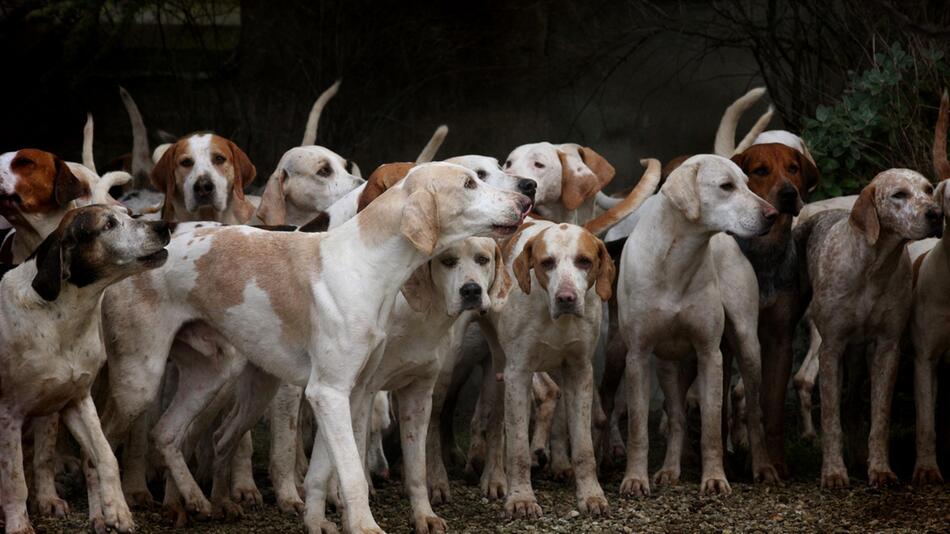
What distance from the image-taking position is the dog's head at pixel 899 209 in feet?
21.8

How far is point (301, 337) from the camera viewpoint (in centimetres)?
566

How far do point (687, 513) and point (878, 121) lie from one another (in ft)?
10.8

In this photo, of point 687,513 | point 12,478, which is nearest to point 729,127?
point 687,513

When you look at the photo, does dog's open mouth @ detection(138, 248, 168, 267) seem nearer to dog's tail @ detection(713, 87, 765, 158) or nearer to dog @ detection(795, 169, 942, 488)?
dog @ detection(795, 169, 942, 488)

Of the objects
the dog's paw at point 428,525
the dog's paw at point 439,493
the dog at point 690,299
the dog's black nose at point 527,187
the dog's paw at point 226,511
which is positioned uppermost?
the dog's black nose at point 527,187

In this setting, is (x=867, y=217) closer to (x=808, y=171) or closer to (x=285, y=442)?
(x=808, y=171)

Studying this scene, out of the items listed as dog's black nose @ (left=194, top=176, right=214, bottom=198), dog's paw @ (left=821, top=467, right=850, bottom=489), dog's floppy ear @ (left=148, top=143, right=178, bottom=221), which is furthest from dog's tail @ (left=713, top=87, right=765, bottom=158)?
dog's floppy ear @ (left=148, top=143, right=178, bottom=221)

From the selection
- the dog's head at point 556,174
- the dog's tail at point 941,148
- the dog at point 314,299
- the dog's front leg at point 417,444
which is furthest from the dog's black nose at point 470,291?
the dog's tail at point 941,148

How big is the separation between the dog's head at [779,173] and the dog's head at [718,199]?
1.50 ft

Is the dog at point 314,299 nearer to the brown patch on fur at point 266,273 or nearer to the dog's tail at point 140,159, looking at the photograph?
the brown patch on fur at point 266,273

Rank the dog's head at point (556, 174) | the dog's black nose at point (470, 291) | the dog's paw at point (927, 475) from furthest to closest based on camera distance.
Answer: the dog's head at point (556, 174) → the dog's paw at point (927, 475) → the dog's black nose at point (470, 291)

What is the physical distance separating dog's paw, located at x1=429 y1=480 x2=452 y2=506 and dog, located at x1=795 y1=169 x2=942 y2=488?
1.68 m

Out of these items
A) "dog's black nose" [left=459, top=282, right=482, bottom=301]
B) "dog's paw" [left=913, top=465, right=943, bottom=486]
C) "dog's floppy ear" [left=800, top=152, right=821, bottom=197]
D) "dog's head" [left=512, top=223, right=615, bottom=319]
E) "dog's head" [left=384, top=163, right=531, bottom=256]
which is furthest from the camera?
"dog's floppy ear" [left=800, top=152, right=821, bottom=197]

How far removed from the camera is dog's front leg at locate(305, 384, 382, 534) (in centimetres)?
535
